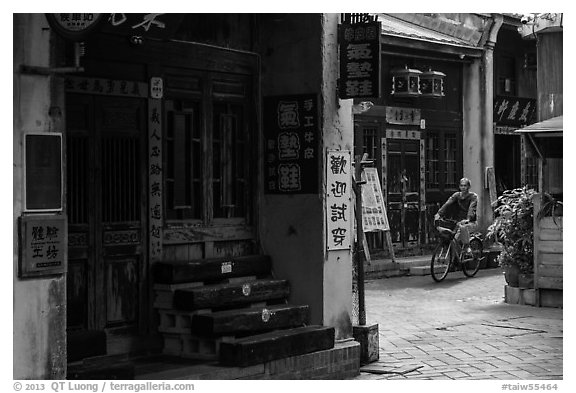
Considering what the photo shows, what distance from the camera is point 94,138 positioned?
28.9 ft

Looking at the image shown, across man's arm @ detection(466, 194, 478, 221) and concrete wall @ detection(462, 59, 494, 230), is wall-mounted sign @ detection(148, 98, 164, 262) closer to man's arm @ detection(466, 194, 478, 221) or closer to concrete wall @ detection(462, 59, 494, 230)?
man's arm @ detection(466, 194, 478, 221)

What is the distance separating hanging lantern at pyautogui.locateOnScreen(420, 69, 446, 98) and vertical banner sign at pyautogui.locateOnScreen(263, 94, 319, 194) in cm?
971

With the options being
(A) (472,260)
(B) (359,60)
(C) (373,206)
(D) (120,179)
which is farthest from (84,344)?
(A) (472,260)

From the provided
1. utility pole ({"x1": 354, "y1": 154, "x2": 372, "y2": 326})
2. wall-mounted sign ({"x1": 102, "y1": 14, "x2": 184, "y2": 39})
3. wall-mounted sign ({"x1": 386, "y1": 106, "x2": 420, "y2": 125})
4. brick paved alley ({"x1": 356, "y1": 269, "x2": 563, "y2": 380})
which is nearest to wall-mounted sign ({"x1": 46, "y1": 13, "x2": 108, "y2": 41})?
wall-mounted sign ({"x1": 102, "y1": 14, "x2": 184, "y2": 39})

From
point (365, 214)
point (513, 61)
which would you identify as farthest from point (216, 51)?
point (513, 61)

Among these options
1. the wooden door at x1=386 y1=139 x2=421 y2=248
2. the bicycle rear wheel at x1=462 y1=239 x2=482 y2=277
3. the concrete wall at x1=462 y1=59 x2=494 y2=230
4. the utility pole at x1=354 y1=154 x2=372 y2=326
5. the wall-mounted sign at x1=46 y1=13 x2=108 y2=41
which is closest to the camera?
the wall-mounted sign at x1=46 y1=13 x2=108 y2=41

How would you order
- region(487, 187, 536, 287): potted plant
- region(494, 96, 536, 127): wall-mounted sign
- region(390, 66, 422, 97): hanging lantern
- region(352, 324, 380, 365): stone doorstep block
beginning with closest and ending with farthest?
region(352, 324, 380, 365): stone doorstep block → region(487, 187, 536, 287): potted plant → region(390, 66, 422, 97): hanging lantern → region(494, 96, 536, 127): wall-mounted sign

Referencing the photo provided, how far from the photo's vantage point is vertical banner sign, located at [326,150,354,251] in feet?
32.8

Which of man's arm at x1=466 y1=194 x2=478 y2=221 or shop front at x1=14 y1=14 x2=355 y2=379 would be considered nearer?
shop front at x1=14 y1=14 x2=355 y2=379

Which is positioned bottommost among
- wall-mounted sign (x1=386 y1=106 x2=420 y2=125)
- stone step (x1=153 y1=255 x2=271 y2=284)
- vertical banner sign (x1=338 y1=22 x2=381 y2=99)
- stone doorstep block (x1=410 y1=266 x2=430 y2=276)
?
stone doorstep block (x1=410 y1=266 x2=430 y2=276)

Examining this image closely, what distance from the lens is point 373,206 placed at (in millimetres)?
17656

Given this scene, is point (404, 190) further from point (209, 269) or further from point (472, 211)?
point (209, 269)

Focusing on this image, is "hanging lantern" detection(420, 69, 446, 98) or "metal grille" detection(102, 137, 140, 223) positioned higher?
"hanging lantern" detection(420, 69, 446, 98)

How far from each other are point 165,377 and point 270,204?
8.60ft
